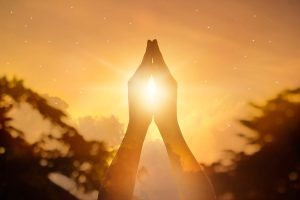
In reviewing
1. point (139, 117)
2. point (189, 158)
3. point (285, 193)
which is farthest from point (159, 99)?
point (285, 193)

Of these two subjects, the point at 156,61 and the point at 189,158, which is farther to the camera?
the point at 156,61

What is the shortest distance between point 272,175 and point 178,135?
15.8 meters

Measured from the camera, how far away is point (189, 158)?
920cm

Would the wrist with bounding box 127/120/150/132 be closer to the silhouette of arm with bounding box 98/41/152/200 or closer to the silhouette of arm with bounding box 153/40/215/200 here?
the silhouette of arm with bounding box 98/41/152/200

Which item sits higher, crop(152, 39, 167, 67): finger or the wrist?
crop(152, 39, 167, 67): finger

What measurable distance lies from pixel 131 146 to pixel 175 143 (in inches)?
47.7

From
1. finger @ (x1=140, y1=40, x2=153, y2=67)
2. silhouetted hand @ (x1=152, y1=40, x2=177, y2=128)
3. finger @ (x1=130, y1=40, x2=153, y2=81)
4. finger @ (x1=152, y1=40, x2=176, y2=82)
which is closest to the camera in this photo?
silhouetted hand @ (x1=152, y1=40, x2=177, y2=128)

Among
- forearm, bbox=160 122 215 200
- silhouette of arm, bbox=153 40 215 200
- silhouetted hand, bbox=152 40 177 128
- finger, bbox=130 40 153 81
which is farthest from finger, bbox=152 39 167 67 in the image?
forearm, bbox=160 122 215 200

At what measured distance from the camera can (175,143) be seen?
956 centimetres

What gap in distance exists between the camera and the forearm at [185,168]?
8.73 m

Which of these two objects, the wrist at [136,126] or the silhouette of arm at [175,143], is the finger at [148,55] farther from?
the wrist at [136,126]

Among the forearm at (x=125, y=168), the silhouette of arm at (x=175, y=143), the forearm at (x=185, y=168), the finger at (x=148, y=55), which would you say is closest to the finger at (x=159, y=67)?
the silhouette of arm at (x=175, y=143)

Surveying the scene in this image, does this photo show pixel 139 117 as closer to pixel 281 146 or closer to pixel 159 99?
pixel 159 99

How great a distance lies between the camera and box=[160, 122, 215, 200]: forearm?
8.73 m
